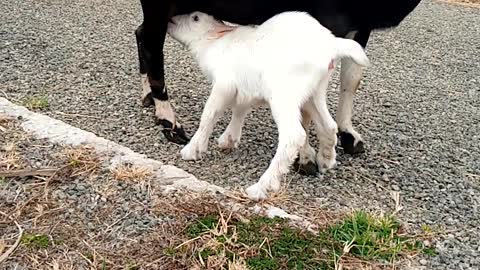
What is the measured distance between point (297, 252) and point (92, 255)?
82cm

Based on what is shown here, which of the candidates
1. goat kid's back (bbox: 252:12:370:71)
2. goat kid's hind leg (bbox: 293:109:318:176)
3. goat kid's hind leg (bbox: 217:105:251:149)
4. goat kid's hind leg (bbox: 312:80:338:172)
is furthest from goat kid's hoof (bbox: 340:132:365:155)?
goat kid's back (bbox: 252:12:370:71)

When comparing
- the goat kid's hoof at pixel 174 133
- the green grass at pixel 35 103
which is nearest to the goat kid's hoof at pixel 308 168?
the goat kid's hoof at pixel 174 133

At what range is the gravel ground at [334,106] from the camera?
12.2ft

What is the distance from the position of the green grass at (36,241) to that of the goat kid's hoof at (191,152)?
1138mm

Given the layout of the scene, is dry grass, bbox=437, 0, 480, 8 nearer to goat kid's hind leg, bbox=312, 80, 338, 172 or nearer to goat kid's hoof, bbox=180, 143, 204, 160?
goat kid's hind leg, bbox=312, 80, 338, 172

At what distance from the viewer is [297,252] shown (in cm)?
295

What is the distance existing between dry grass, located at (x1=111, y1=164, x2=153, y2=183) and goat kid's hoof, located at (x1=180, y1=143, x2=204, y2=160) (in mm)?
387

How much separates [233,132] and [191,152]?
314 millimetres

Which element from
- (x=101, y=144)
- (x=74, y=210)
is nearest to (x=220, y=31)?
(x=101, y=144)

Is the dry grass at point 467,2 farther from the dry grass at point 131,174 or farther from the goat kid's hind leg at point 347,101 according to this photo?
the dry grass at point 131,174

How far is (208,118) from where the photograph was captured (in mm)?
3877

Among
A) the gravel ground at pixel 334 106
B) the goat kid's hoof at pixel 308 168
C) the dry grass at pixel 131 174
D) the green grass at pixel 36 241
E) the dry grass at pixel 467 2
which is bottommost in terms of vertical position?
the dry grass at pixel 467 2

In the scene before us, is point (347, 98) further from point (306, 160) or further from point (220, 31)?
point (220, 31)

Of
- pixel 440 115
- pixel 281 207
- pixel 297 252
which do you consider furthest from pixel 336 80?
pixel 297 252
